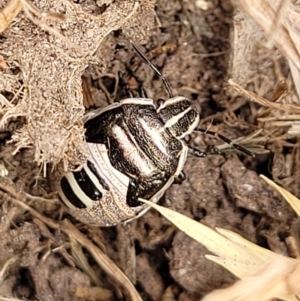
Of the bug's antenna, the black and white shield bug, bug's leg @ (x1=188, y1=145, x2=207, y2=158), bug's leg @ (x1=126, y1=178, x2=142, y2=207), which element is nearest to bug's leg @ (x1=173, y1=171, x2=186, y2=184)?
the black and white shield bug

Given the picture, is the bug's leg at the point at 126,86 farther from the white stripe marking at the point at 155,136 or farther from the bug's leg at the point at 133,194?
the bug's leg at the point at 133,194

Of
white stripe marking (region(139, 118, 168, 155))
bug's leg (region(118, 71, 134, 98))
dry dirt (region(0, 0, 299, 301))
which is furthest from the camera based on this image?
bug's leg (region(118, 71, 134, 98))

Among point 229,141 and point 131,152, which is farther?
point 229,141

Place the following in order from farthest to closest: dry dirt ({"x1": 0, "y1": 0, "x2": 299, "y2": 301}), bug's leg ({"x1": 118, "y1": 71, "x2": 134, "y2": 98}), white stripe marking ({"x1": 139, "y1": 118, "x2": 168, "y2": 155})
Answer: bug's leg ({"x1": 118, "y1": 71, "x2": 134, "y2": 98}), white stripe marking ({"x1": 139, "y1": 118, "x2": 168, "y2": 155}), dry dirt ({"x1": 0, "y1": 0, "x2": 299, "y2": 301})

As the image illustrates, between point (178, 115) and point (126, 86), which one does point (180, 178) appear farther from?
point (126, 86)

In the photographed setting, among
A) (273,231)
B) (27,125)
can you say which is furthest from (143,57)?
(273,231)

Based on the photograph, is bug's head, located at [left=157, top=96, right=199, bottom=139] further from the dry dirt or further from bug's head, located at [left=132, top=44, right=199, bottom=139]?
the dry dirt

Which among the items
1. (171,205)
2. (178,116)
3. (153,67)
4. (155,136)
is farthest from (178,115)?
(171,205)

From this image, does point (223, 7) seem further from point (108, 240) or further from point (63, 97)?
point (108, 240)
